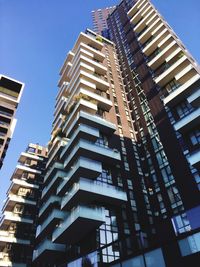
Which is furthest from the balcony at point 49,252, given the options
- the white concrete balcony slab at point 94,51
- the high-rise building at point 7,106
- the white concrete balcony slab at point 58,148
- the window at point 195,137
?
the white concrete balcony slab at point 94,51

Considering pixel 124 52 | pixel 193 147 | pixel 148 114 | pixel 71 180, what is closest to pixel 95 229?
pixel 71 180

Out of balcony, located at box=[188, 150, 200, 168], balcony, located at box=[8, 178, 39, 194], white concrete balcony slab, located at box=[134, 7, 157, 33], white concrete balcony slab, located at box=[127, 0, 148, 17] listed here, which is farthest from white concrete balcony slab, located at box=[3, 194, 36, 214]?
white concrete balcony slab, located at box=[127, 0, 148, 17]

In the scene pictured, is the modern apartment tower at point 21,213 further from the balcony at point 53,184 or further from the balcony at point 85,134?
the balcony at point 85,134

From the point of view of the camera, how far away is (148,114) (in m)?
43.2

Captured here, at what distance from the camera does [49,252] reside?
31.8 metres

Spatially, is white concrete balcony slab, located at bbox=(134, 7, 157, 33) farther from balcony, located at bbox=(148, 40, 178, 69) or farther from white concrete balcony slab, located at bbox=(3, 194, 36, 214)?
white concrete balcony slab, located at bbox=(3, 194, 36, 214)

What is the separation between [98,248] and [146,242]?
22.4 feet

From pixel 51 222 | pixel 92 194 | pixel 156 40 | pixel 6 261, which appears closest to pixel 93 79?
pixel 156 40

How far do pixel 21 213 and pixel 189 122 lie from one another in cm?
3111

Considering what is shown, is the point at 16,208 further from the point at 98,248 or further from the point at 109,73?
the point at 109,73

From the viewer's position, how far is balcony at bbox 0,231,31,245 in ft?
132

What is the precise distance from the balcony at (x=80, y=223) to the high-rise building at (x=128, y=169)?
0.11 m

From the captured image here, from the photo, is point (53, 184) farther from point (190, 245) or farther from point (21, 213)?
point (190, 245)

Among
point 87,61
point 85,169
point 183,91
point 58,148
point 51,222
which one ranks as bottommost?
point 51,222
